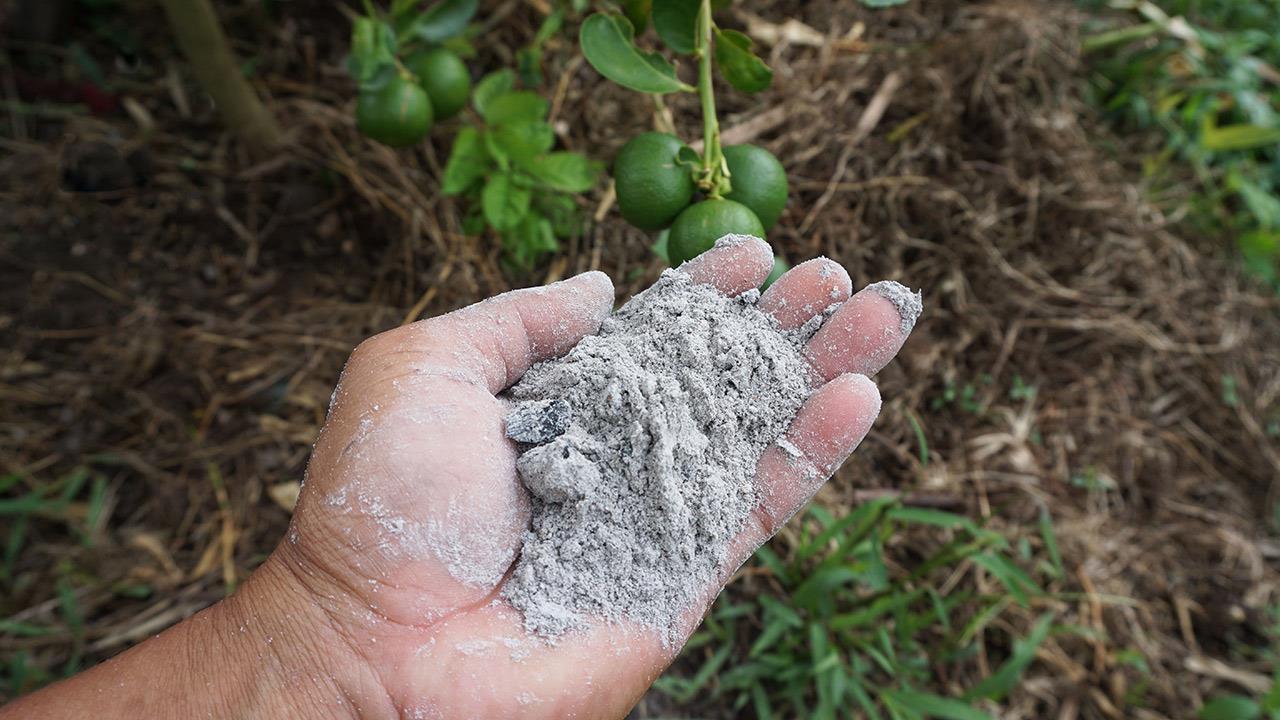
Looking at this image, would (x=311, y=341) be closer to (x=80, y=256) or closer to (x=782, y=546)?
(x=80, y=256)

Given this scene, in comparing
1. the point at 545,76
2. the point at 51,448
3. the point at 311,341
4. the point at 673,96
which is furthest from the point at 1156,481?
the point at 51,448

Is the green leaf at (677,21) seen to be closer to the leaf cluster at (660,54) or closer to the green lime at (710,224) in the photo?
the leaf cluster at (660,54)

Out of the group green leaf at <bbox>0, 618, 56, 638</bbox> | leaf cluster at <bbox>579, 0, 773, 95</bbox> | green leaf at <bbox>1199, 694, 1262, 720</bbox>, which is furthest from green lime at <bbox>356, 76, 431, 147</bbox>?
green leaf at <bbox>1199, 694, 1262, 720</bbox>

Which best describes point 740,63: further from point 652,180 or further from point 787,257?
point 787,257

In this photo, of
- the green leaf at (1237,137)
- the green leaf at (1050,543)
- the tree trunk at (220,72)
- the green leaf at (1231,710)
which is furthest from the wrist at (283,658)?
Result: the green leaf at (1237,137)

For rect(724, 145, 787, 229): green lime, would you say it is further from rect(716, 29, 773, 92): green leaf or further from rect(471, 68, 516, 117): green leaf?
rect(471, 68, 516, 117): green leaf

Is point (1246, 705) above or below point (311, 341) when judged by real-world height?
below
